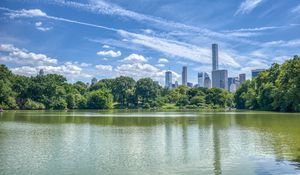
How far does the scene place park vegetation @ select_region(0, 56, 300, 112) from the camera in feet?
281

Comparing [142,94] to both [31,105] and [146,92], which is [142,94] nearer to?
[146,92]

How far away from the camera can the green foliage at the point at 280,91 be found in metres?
79.1

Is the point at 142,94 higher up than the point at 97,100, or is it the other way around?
the point at 142,94

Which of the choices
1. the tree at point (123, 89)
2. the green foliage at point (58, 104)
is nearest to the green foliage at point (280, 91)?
the tree at point (123, 89)

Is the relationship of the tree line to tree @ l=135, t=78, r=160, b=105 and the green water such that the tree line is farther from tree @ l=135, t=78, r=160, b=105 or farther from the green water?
the green water

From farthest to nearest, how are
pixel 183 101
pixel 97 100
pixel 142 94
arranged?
pixel 183 101 < pixel 142 94 < pixel 97 100

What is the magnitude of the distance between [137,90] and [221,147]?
5112 inches

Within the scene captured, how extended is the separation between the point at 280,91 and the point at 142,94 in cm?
A: 7427

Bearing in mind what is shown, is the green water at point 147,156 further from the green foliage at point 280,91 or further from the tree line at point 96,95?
the tree line at point 96,95

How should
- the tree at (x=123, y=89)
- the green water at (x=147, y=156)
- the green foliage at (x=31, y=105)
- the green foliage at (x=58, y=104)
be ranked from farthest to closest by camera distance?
the tree at (x=123, y=89) < the green foliage at (x=58, y=104) < the green foliage at (x=31, y=105) < the green water at (x=147, y=156)

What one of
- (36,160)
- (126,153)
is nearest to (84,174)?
(36,160)

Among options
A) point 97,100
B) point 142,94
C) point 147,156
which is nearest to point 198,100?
point 142,94

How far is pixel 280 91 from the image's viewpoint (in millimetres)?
85062

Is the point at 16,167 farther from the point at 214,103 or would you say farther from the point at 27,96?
the point at 214,103
